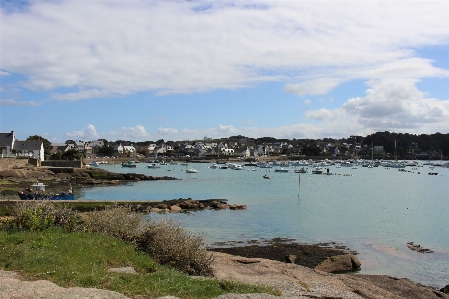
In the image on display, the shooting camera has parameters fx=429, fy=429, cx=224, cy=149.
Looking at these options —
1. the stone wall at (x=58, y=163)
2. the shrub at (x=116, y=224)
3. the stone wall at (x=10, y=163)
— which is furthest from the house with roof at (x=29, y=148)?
the shrub at (x=116, y=224)

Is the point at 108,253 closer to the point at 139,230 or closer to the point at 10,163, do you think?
the point at 139,230

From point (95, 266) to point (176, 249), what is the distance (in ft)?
9.69

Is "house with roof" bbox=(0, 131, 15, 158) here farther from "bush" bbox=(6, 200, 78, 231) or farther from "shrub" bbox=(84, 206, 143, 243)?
"shrub" bbox=(84, 206, 143, 243)

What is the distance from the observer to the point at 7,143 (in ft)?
301

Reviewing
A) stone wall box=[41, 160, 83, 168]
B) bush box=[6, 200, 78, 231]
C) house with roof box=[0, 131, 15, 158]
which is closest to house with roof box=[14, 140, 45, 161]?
house with roof box=[0, 131, 15, 158]

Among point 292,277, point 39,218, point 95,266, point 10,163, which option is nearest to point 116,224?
point 39,218

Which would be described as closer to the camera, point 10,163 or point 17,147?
point 10,163

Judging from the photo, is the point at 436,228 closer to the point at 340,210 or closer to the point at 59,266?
the point at 340,210

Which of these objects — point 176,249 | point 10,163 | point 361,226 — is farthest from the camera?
point 10,163

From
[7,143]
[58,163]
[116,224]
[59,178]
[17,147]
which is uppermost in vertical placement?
[7,143]

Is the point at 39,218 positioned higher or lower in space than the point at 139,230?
higher

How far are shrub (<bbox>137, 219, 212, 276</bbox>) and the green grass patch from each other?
56 cm

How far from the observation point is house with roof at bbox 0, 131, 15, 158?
8981 centimetres

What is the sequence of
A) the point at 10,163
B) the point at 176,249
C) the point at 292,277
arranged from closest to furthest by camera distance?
1. the point at 176,249
2. the point at 292,277
3. the point at 10,163
